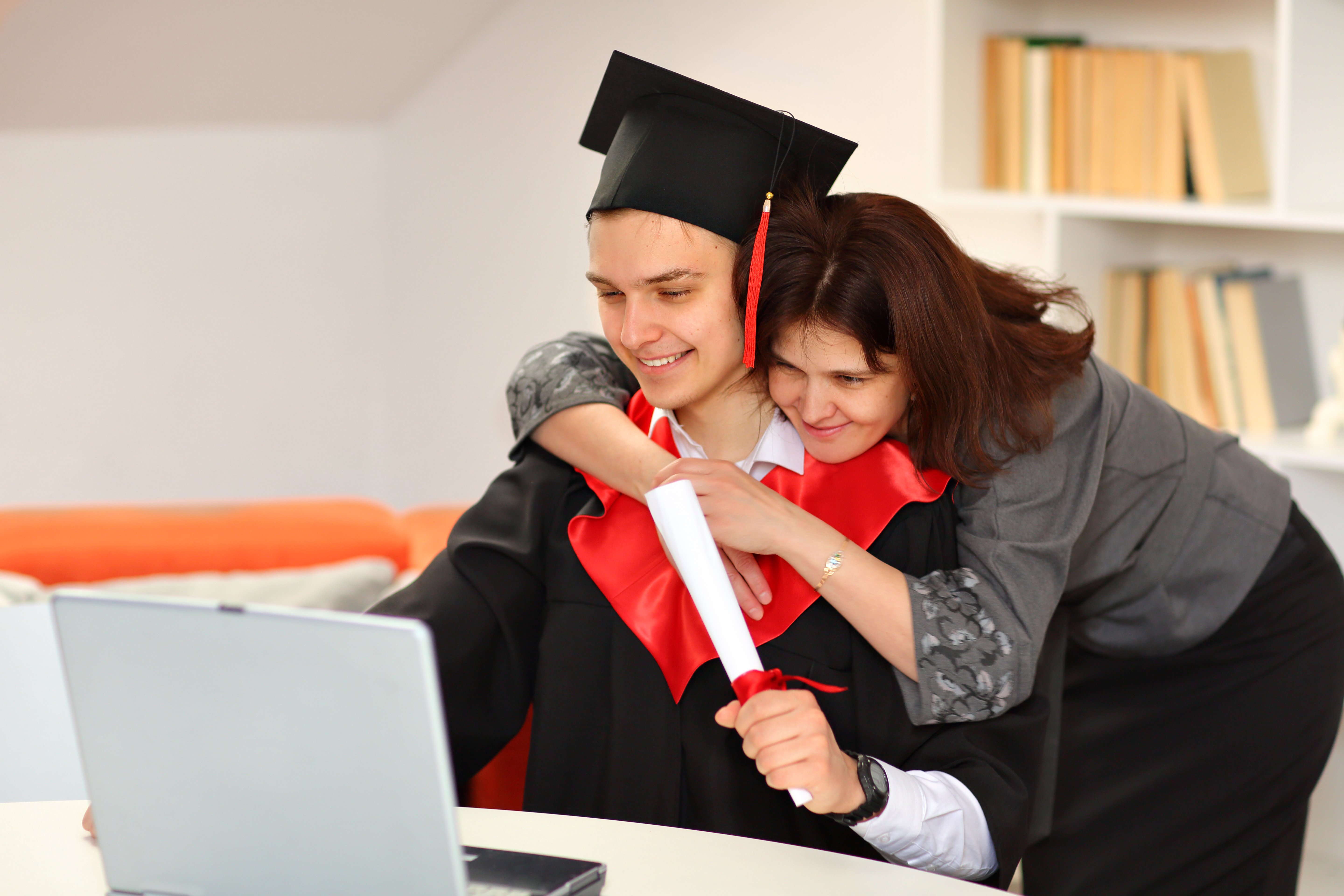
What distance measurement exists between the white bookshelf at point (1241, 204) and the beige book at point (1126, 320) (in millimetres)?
24

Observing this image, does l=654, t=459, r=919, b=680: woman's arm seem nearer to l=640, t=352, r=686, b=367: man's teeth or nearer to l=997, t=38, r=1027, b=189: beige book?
l=640, t=352, r=686, b=367: man's teeth

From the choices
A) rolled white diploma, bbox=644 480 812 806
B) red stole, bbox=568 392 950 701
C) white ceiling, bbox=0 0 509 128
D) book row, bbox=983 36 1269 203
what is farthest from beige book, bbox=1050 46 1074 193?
rolled white diploma, bbox=644 480 812 806

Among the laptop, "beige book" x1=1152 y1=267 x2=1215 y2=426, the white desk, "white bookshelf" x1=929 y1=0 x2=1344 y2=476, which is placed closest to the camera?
the laptop

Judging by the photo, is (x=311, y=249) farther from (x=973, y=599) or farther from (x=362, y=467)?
(x=973, y=599)

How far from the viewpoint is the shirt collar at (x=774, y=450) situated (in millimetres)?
1449

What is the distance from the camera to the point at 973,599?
1282mm

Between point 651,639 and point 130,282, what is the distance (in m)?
2.31

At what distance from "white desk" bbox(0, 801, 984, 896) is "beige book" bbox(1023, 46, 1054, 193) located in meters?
1.85

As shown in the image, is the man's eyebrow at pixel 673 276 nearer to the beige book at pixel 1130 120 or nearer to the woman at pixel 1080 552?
the woman at pixel 1080 552

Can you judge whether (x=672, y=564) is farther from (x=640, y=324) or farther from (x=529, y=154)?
(x=529, y=154)

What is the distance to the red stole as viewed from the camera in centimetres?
138

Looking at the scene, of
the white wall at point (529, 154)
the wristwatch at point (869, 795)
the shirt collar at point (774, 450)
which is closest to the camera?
the wristwatch at point (869, 795)

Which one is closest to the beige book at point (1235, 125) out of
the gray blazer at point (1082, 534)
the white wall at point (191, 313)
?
the gray blazer at point (1082, 534)

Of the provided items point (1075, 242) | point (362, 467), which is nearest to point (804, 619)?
point (1075, 242)
